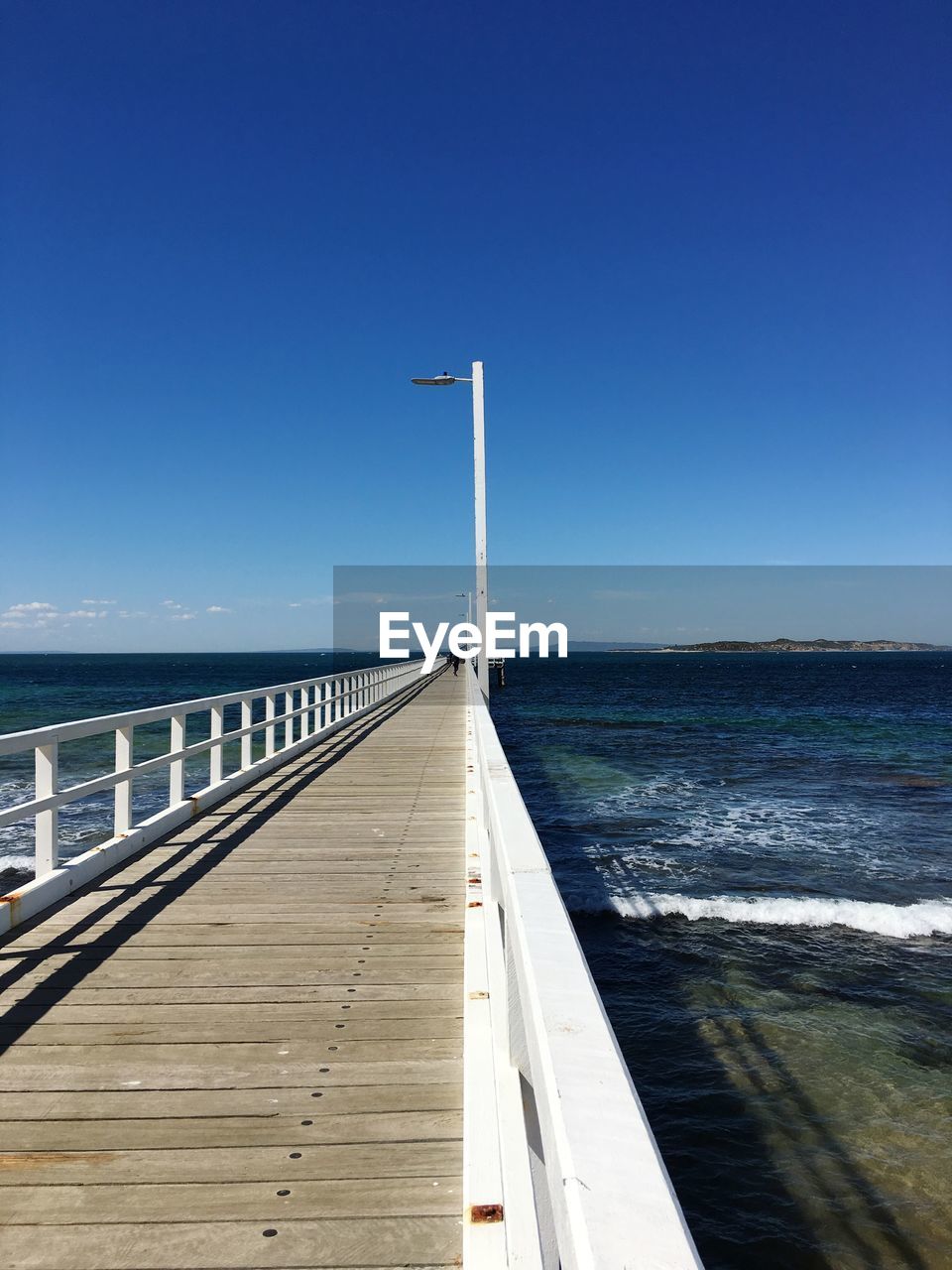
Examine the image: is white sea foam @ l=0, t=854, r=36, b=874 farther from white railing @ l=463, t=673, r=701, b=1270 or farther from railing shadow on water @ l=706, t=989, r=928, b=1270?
white railing @ l=463, t=673, r=701, b=1270

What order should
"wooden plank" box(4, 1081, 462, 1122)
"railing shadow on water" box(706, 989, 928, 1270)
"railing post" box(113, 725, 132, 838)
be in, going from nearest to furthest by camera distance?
"wooden plank" box(4, 1081, 462, 1122) → "railing shadow on water" box(706, 989, 928, 1270) → "railing post" box(113, 725, 132, 838)

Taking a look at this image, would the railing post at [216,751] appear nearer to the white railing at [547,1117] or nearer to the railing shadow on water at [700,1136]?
the railing shadow on water at [700,1136]

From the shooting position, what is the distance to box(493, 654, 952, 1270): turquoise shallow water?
5035 millimetres

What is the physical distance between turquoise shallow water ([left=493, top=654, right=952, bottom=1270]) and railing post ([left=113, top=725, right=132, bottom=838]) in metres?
4.43

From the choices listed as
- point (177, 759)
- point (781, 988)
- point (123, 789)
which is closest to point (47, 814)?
point (123, 789)

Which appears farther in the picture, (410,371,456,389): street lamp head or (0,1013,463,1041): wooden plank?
(410,371,456,389): street lamp head

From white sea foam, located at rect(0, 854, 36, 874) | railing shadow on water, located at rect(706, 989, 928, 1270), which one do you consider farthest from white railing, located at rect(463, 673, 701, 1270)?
white sea foam, located at rect(0, 854, 36, 874)

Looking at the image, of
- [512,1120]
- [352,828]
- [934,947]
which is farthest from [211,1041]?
[934,947]

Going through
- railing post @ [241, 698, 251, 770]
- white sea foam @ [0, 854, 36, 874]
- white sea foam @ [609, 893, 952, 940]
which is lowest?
white sea foam @ [609, 893, 952, 940]

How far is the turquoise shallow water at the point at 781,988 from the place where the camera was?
16.5 feet

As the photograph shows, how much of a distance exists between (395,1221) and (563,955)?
47.8 inches

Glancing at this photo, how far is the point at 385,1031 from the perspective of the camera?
11.8ft

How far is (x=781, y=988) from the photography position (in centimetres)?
798

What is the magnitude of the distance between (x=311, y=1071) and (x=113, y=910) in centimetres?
262
